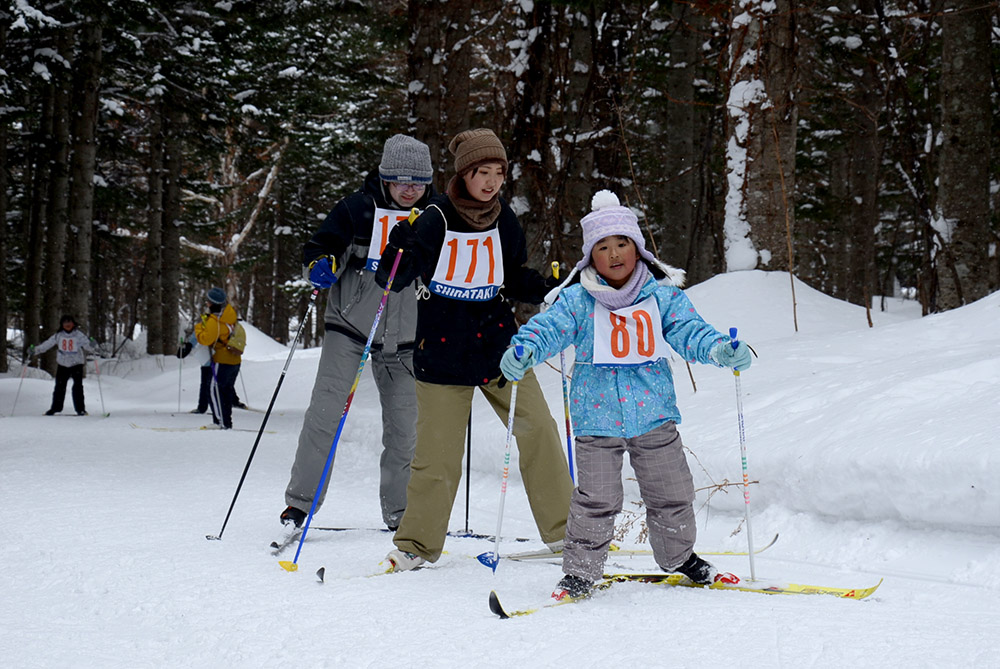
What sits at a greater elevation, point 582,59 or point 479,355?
point 582,59

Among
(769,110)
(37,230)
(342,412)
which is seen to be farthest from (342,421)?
(37,230)

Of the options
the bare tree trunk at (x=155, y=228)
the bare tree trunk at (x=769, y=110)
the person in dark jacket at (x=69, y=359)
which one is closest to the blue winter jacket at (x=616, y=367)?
the bare tree trunk at (x=769, y=110)

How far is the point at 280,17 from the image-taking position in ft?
54.0

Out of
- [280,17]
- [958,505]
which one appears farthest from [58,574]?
[280,17]

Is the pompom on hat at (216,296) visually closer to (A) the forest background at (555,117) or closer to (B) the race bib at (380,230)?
(A) the forest background at (555,117)

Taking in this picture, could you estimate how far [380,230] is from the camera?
4.74 metres

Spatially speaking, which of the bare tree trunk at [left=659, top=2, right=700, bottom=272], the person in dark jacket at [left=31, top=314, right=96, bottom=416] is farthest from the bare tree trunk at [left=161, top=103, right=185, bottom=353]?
the bare tree trunk at [left=659, top=2, right=700, bottom=272]

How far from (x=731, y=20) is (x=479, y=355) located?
526 centimetres

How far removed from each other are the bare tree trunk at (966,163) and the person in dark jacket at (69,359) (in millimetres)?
11971

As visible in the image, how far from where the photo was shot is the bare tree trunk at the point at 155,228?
67.4 ft

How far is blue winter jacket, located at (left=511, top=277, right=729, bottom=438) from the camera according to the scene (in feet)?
11.5

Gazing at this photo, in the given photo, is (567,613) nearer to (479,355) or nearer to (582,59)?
(479,355)

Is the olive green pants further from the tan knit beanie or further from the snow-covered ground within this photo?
the tan knit beanie

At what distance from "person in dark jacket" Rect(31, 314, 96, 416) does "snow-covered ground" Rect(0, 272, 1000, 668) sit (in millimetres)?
6660
